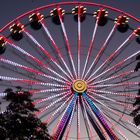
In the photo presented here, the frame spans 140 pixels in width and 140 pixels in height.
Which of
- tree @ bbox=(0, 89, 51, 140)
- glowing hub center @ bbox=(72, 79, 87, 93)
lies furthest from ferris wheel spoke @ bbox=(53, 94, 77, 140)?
tree @ bbox=(0, 89, 51, 140)

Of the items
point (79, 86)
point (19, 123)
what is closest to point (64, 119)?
point (79, 86)

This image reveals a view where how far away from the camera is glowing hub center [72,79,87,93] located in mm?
30219

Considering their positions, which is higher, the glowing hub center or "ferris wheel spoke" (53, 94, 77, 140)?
the glowing hub center

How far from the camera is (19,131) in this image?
690 inches

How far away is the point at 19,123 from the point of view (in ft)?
57.9

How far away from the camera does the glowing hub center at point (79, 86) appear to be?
3022cm

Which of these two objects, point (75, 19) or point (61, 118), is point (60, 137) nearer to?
point (61, 118)

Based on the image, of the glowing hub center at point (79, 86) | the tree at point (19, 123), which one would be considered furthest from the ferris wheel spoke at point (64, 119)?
the tree at point (19, 123)

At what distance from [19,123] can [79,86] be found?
13.1 m

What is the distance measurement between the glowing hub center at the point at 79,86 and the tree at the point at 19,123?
39.5 ft

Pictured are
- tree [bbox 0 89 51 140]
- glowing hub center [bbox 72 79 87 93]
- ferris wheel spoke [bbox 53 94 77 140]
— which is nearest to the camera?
tree [bbox 0 89 51 140]

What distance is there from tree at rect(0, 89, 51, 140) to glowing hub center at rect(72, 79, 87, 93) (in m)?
12.1

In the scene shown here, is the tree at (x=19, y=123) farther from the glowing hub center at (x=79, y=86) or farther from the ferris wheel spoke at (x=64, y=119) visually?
the glowing hub center at (x=79, y=86)

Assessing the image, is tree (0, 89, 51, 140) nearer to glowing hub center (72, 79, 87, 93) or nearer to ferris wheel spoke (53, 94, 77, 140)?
ferris wheel spoke (53, 94, 77, 140)
